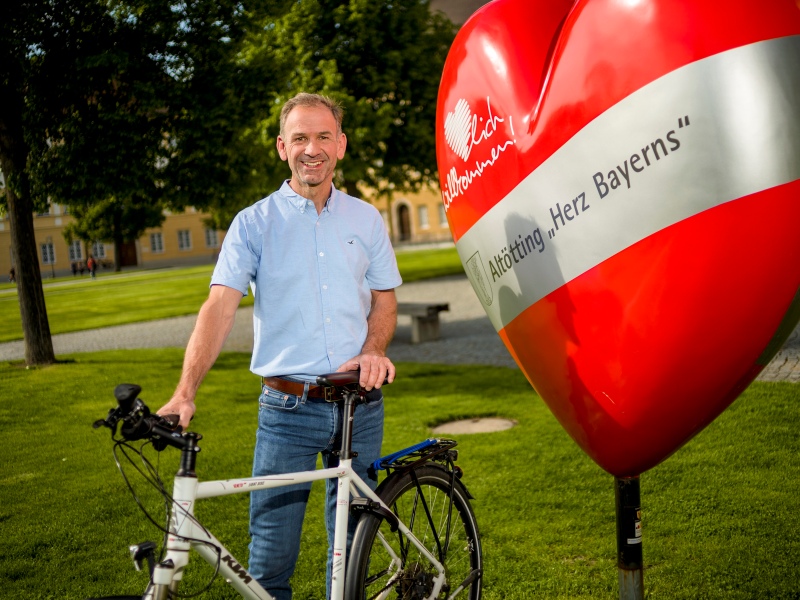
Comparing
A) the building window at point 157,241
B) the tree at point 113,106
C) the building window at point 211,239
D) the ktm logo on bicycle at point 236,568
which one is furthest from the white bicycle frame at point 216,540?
the building window at point 211,239

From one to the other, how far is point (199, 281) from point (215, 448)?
90.9ft

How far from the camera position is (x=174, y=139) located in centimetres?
1116

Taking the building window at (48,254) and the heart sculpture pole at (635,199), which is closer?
the heart sculpture pole at (635,199)

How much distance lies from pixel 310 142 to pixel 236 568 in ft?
4.68

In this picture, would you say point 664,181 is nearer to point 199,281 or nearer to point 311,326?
point 311,326

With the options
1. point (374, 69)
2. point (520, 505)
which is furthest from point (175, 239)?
point (520, 505)

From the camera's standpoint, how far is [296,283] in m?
2.91

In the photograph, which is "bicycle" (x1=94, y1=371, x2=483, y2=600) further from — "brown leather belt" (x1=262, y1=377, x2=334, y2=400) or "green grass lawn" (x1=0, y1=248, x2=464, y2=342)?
"green grass lawn" (x1=0, y1=248, x2=464, y2=342)

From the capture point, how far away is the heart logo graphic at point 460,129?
3010 millimetres

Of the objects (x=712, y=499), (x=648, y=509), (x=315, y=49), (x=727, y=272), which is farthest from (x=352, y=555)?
(x=315, y=49)

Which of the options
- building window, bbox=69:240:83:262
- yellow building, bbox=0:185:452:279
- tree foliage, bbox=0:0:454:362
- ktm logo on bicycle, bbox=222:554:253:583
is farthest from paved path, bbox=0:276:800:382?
building window, bbox=69:240:83:262

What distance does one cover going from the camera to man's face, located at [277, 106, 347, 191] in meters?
2.87

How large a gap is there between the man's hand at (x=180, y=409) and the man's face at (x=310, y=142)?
912mm

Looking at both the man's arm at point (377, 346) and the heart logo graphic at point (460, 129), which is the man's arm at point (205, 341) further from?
the heart logo graphic at point (460, 129)
